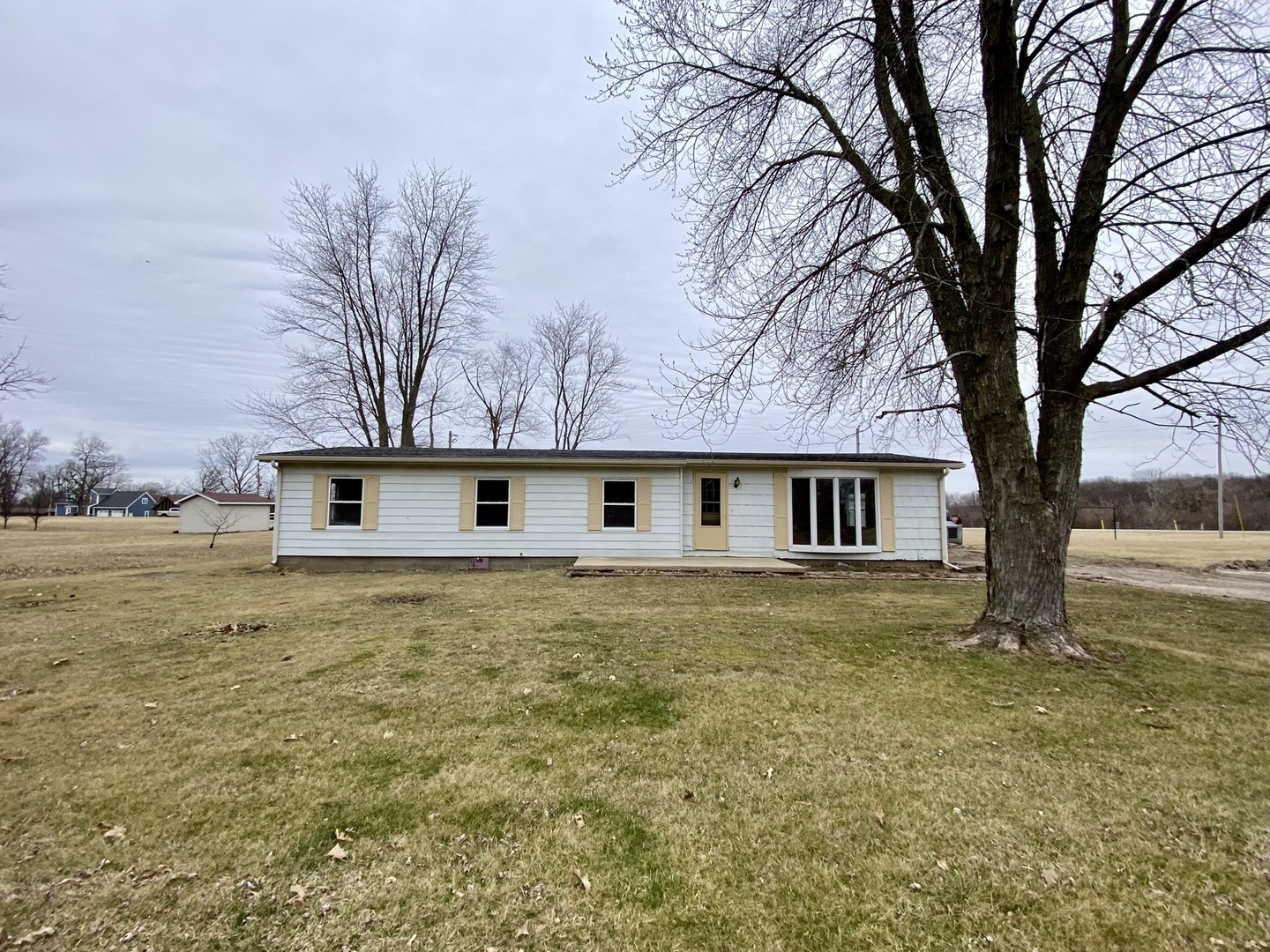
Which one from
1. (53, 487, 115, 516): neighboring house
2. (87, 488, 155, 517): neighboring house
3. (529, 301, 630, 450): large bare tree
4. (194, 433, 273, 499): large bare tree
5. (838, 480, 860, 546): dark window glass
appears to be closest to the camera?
(838, 480, 860, 546): dark window glass

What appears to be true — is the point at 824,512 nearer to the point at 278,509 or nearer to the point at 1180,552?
the point at 278,509

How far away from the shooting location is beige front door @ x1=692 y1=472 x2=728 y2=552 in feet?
43.6

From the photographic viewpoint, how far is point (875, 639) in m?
5.80

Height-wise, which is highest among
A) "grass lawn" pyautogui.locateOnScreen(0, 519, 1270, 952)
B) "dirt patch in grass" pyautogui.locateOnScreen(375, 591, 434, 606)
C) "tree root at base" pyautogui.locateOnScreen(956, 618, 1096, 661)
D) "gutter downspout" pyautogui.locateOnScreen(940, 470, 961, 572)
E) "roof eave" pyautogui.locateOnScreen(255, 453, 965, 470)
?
"roof eave" pyautogui.locateOnScreen(255, 453, 965, 470)

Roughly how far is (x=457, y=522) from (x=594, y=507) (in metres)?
3.40

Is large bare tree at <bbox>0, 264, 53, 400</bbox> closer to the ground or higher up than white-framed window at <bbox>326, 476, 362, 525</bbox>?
higher up

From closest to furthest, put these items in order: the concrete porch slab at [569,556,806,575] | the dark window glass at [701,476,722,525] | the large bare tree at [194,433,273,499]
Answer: the concrete porch slab at [569,556,806,575] → the dark window glass at [701,476,722,525] → the large bare tree at [194,433,273,499]

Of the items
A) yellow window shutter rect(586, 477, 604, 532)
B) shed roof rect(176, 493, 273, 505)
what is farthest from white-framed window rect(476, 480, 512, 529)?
shed roof rect(176, 493, 273, 505)

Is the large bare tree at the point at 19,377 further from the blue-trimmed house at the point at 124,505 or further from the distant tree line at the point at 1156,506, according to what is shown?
the blue-trimmed house at the point at 124,505

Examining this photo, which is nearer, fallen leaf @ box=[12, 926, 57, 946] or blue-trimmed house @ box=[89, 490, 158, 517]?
fallen leaf @ box=[12, 926, 57, 946]

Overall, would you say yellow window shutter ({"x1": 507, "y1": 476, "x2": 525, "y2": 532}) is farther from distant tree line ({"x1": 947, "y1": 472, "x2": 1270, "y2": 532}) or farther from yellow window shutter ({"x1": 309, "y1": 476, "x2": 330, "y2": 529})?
distant tree line ({"x1": 947, "y1": 472, "x2": 1270, "y2": 532})

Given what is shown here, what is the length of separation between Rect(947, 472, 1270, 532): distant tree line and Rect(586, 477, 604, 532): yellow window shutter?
78.1 feet

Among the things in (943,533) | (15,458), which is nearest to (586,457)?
(943,533)

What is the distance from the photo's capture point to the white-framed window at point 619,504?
13336 millimetres
